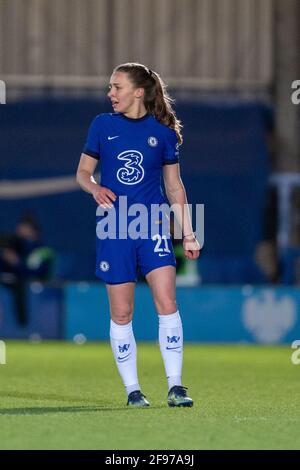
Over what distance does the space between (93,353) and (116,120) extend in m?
6.42

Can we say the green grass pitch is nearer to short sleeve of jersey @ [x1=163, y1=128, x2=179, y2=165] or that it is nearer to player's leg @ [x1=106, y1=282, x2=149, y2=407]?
player's leg @ [x1=106, y1=282, x2=149, y2=407]

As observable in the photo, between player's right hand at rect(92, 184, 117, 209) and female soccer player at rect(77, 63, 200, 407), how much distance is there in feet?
0.32

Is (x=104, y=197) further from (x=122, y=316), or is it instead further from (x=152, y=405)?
(x=152, y=405)

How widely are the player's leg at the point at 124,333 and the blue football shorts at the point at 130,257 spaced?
0.06m

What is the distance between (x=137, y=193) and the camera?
7766 mm

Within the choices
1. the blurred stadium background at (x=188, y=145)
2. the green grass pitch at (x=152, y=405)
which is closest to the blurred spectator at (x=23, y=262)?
the blurred stadium background at (x=188, y=145)

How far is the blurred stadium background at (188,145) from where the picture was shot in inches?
619

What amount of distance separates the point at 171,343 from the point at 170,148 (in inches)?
42.1

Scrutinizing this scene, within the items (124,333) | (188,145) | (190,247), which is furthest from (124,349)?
(188,145)

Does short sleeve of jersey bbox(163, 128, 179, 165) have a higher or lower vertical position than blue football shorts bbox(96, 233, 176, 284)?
higher

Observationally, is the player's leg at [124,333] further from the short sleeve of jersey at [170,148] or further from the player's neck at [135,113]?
the player's neck at [135,113]

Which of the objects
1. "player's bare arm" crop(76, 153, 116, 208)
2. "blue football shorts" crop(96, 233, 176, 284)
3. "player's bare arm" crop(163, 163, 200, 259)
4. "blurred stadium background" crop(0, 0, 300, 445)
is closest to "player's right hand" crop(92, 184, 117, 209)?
"player's bare arm" crop(76, 153, 116, 208)

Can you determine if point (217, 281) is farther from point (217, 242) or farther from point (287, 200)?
point (287, 200)

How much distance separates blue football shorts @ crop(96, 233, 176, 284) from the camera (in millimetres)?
7746
